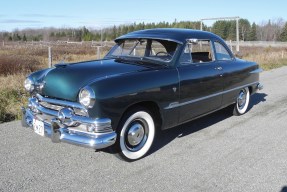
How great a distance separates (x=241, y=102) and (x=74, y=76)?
3916 mm

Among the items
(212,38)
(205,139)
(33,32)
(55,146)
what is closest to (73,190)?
(55,146)

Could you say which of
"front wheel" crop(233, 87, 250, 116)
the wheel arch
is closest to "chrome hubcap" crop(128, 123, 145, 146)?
the wheel arch

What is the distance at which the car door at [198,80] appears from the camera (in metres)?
4.79

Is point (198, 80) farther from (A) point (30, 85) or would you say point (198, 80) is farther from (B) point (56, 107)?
(A) point (30, 85)

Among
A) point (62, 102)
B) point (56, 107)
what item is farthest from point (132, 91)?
point (56, 107)

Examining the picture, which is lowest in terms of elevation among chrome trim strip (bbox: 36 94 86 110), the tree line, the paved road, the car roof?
the paved road

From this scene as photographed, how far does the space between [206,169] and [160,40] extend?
2.11m

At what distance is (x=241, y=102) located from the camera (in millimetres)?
6727

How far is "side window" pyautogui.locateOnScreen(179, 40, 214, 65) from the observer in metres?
4.96

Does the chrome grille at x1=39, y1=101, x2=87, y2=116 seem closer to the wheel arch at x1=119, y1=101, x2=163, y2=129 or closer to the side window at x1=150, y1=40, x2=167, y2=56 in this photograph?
the wheel arch at x1=119, y1=101, x2=163, y2=129

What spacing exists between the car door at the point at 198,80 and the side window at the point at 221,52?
137 mm

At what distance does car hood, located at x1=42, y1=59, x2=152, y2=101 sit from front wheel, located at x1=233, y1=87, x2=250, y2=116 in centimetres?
286

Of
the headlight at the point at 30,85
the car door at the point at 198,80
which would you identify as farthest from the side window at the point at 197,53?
the headlight at the point at 30,85

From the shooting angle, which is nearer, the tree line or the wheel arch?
the wheel arch
